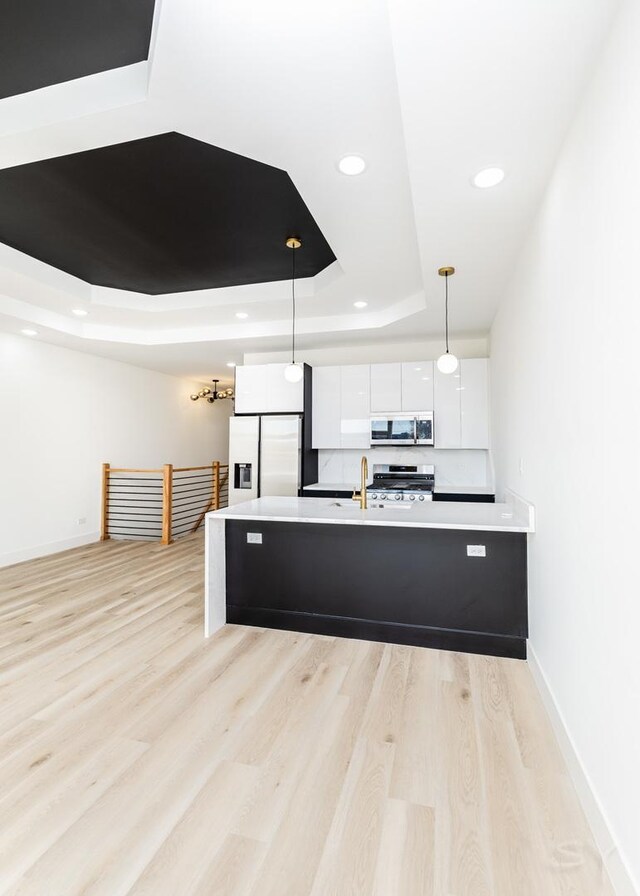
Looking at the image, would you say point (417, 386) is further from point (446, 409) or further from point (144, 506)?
point (144, 506)

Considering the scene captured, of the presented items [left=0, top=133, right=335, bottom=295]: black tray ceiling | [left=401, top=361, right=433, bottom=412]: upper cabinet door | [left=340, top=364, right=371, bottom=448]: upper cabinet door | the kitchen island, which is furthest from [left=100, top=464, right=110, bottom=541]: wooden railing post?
[left=401, top=361, right=433, bottom=412]: upper cabinet door

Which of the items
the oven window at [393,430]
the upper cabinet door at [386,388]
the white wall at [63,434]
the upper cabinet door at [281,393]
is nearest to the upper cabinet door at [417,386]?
the upper cabinet door at [386,388]

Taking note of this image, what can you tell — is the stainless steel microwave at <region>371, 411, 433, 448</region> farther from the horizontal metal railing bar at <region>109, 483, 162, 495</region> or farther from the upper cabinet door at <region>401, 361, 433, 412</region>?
the horizontal metal railing bar at <region>109, 483, 162, 495</region>

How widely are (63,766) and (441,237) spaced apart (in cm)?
331

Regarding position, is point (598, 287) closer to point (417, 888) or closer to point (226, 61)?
point (226, 61)

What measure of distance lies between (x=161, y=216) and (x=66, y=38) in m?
1.35

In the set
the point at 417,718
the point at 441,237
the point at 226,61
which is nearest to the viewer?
the point at 226,61

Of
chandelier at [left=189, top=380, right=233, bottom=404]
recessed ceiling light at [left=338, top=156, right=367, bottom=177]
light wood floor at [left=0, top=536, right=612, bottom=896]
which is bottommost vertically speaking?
light wood floor at [left=0, top=536, right=612, bottom=896]

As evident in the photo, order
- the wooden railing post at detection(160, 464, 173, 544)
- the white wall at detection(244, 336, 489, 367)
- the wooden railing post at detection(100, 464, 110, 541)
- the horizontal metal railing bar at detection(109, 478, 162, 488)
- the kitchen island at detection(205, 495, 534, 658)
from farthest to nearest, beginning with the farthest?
the horizontal metal railing bar at detection(109, 478, 162, 488) < the wooden railing post at detection(100, 464, 110, 541) < the wooden railing post at detection(160, 464, 173, 544) < the white wall at detection(244, 336, 489, 367) < the kitchen island at detection(205, 495, 534, 658)

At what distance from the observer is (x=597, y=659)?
1528mm

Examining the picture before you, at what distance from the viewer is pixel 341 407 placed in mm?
5578

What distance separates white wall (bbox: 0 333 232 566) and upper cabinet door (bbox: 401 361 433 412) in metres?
4.38

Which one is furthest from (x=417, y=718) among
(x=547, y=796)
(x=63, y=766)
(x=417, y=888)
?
(x=63, y=766)

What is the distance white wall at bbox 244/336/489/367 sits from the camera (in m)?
5.32
